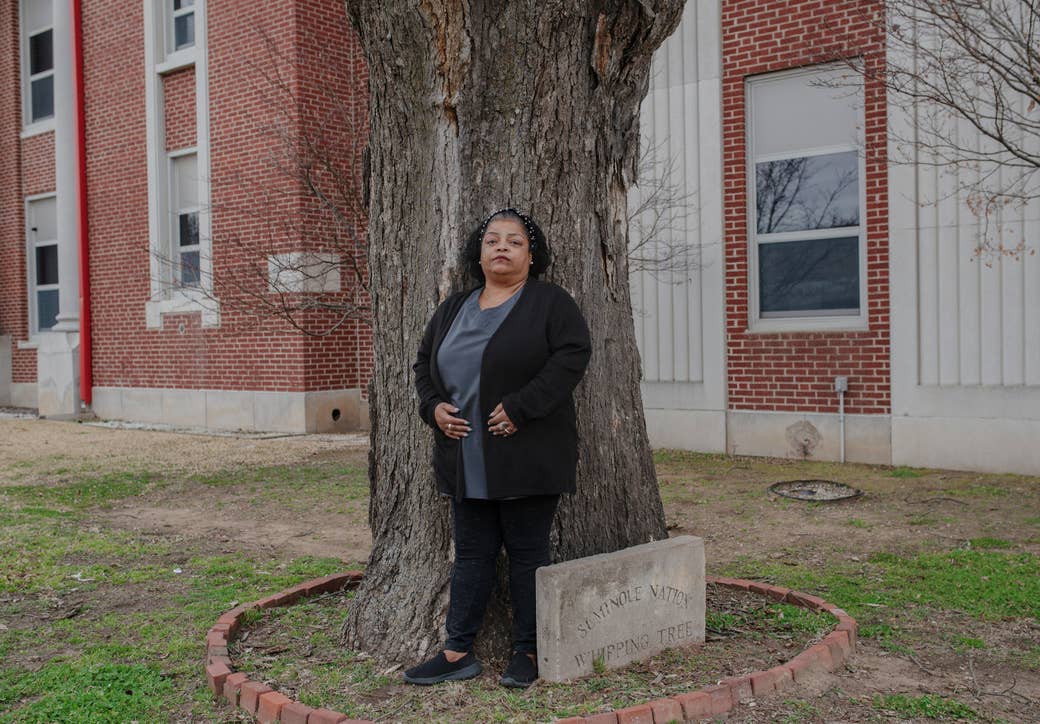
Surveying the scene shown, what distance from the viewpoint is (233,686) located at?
4.10 metres

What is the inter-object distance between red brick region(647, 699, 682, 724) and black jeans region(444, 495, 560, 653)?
609 mm

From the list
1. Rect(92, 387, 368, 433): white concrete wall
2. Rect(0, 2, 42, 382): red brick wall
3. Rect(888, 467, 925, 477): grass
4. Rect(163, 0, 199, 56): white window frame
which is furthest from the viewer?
Rect(0, 2, 42, 382): red brick wall

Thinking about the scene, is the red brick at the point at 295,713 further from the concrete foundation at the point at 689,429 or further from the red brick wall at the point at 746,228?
the concrete foundation at the point at 689,429

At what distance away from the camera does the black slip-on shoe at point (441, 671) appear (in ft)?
13.5

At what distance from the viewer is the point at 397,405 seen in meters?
4.71

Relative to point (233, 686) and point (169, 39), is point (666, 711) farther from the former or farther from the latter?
point (169, 39)

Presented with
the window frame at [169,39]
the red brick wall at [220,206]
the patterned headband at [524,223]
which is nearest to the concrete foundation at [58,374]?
the red brick wall at [220,206]

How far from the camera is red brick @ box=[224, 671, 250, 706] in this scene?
407cm

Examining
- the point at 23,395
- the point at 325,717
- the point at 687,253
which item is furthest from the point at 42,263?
the point at 325,717

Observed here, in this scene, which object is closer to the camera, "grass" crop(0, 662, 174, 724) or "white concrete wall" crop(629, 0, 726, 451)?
"grass" crop(0, 662, 174, 724)

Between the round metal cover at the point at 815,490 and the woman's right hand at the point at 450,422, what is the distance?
16.5ft

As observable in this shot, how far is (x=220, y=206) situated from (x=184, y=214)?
1446 mm

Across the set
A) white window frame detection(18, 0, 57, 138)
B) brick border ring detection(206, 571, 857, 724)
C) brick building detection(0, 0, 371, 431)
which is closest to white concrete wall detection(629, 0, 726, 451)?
brick building detection(0, 0, 371, 431)

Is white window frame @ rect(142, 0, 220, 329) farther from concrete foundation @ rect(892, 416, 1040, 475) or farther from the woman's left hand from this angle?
the woman's left hand
